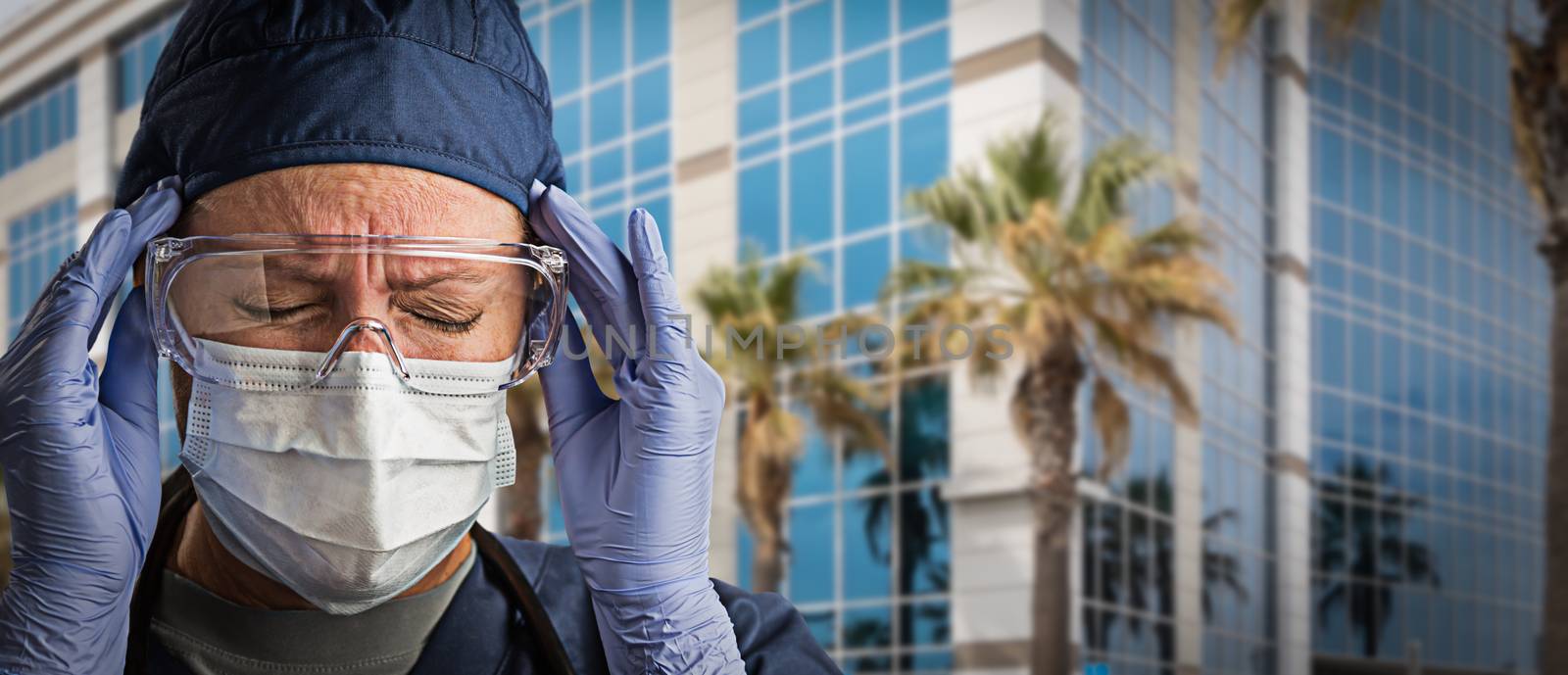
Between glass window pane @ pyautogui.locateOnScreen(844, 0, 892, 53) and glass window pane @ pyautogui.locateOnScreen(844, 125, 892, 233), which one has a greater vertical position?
glass window pane @ pyautogui.locateOnScreen(844, 0, 892, 53)

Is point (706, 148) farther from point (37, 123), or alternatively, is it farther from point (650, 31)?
point (37, 123)

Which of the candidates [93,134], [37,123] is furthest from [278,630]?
[37,123]

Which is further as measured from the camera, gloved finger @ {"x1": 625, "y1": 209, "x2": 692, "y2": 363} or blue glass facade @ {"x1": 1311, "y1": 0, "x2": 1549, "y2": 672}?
blue glass facade @ {"x1": 1311, "y1": 0, "x2": 1549, "y2": 672}

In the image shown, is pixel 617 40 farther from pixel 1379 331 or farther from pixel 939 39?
pixel 1379 331


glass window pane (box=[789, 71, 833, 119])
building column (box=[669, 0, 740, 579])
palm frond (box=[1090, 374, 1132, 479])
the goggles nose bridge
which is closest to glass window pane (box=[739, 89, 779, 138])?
building column (box=[669, 0, 740, 579])

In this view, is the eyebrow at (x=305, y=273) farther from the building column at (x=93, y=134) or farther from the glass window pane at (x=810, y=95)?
the building column at (x=93, y=134)

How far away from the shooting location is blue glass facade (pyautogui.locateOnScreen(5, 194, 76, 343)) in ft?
76.3

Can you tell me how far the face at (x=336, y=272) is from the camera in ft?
6.44

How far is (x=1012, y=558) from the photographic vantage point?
16.8 metres

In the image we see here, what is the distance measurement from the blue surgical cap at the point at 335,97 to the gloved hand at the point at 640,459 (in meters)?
0.16

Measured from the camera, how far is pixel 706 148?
65.4ft

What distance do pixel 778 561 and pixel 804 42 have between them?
6.44 meters

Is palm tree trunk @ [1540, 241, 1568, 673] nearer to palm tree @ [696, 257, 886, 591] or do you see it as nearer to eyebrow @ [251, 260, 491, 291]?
palm tree @ [696, 257, 886, 591]

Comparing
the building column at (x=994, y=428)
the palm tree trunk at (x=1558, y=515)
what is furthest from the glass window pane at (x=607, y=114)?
the palm tree trunk at (x=1558, y=515)
